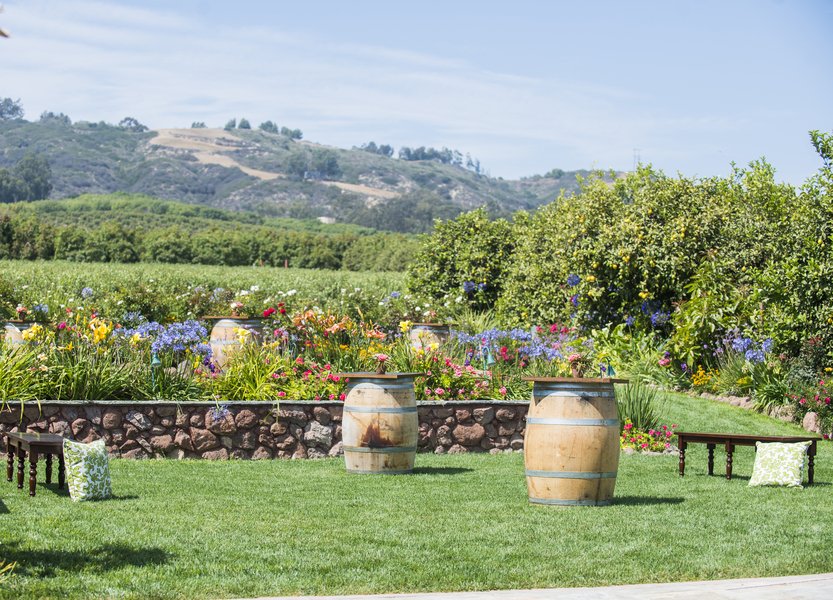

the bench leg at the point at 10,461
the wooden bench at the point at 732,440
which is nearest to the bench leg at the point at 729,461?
the wooden bench at the point at 732,440

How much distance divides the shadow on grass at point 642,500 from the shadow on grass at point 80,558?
4.33 metres

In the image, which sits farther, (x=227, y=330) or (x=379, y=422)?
(x=227, y=330)

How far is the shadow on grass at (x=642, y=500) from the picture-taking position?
9569 millimetres

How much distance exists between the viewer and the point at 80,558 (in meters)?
6.92

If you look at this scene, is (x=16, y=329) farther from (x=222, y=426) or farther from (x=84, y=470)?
(x=84, y=470)

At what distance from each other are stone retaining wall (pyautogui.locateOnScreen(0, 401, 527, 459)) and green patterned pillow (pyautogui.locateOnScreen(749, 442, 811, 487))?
3.69 meters

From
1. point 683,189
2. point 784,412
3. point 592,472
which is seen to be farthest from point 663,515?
point 683,189

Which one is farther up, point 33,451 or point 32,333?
point 32,333

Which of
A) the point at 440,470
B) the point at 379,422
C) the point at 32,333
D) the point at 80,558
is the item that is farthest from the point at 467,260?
the point at 80,558

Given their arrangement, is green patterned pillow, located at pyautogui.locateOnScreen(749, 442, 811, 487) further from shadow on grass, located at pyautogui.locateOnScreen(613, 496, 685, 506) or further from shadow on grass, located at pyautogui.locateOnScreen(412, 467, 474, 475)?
shadow on grass, located at pyautogui.locateOnScreen(412, 467, 474, 475)

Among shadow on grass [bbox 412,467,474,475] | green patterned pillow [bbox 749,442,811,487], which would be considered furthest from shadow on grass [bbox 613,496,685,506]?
shadow on grass [bbox 412,467,474,475]

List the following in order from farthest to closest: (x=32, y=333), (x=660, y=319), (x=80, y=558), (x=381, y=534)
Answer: (x=660, y=319), (x=32, y=333), (x=381, y=534), (x=80, y=558)

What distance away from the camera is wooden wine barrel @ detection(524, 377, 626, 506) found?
8.99 metres

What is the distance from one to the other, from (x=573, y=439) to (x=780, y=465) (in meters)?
3.08
